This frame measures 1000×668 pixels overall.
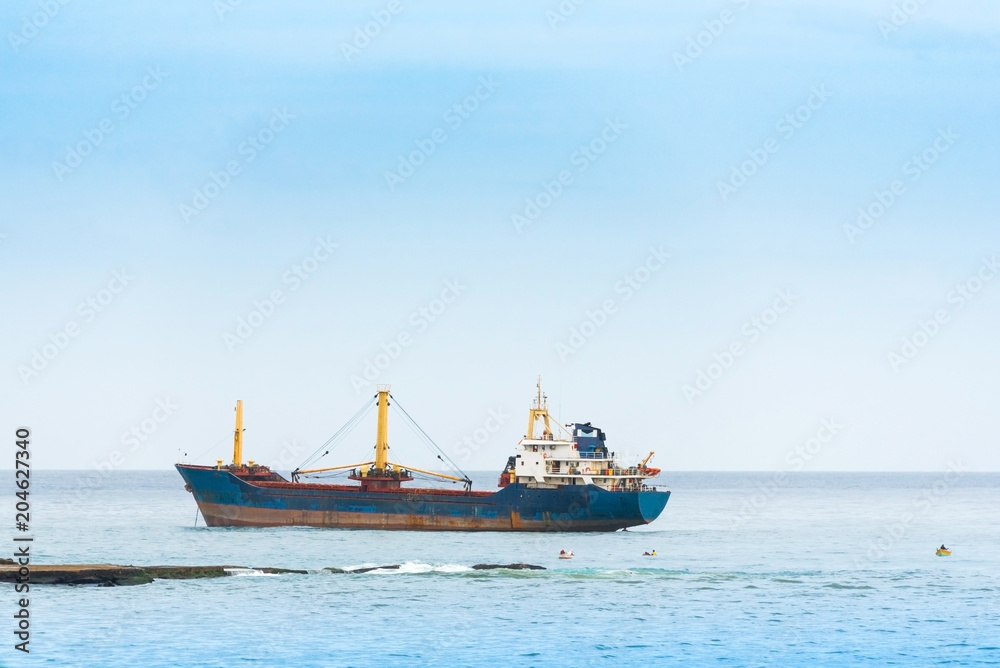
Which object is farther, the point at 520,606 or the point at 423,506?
the point at 423,506

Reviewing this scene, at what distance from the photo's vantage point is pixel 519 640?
3981cm

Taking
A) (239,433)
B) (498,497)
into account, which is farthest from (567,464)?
(239,433)

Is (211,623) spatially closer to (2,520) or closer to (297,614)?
(297,614)

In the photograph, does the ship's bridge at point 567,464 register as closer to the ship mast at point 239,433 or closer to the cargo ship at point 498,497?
the cargo ship at point 498,497

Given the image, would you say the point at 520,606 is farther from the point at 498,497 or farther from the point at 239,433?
the point at 239,433

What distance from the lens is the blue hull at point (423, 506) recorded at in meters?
73.1

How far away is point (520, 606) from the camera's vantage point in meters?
46.0

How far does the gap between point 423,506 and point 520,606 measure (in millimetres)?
29213

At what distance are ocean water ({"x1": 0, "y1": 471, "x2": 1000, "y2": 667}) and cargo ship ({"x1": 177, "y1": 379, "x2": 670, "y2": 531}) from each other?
1440 mm

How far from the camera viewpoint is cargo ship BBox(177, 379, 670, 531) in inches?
2884

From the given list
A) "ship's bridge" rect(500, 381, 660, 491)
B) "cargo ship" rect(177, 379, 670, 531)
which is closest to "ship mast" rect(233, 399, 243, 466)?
"cargo ship" rect(177, 379, 670, 531)

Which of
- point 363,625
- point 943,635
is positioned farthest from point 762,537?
point 363,625

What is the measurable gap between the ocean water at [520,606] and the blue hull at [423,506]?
4.05ft

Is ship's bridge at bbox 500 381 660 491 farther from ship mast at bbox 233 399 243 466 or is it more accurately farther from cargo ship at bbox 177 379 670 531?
ship mast at bbox 233 399 243 466
